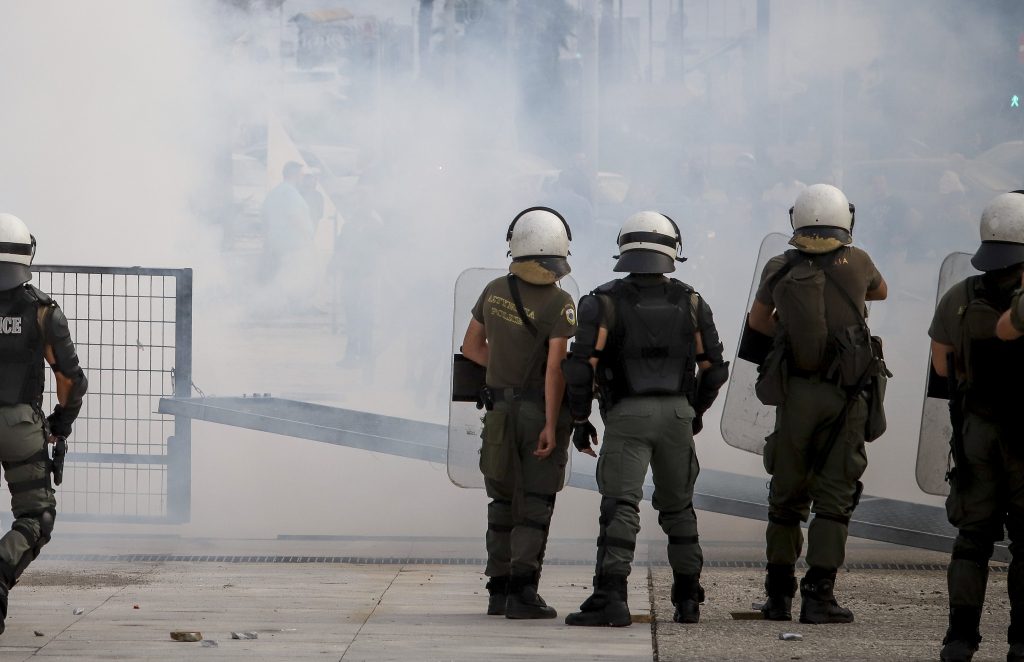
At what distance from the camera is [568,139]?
8156 millimetres

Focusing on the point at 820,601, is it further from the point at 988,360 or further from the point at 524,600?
the point at 988,360

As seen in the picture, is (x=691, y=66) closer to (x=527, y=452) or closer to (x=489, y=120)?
(x=489, y=120)

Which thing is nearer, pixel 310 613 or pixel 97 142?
pixel 310 613

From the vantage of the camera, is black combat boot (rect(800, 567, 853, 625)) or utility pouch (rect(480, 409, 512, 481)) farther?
utility pouch (rect(480, 409, 512, 481))

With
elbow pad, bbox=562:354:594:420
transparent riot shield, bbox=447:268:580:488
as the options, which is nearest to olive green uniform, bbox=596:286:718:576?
elbow pad, bbox=562:354:594:420

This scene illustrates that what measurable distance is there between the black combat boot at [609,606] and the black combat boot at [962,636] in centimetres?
103

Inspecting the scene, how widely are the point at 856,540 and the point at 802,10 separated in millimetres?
2850

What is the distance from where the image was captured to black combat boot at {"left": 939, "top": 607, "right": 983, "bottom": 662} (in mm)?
4055

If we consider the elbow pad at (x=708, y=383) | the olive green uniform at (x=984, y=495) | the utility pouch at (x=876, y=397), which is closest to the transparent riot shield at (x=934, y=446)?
the utility pouch at (x=876, y=397)

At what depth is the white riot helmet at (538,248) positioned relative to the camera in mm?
4977

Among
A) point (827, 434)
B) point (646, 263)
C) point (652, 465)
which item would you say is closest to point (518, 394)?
point (652, 465)

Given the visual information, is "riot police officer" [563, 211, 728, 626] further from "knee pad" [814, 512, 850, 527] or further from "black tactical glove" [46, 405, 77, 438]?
"black tactical glove" [46, 405, 77, 438]

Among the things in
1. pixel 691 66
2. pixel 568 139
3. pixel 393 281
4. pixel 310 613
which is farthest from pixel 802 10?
pixel 310 613

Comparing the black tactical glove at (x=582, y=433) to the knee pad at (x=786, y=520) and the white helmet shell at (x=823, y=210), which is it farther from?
the white helmet shell at (x=823, y=210)
